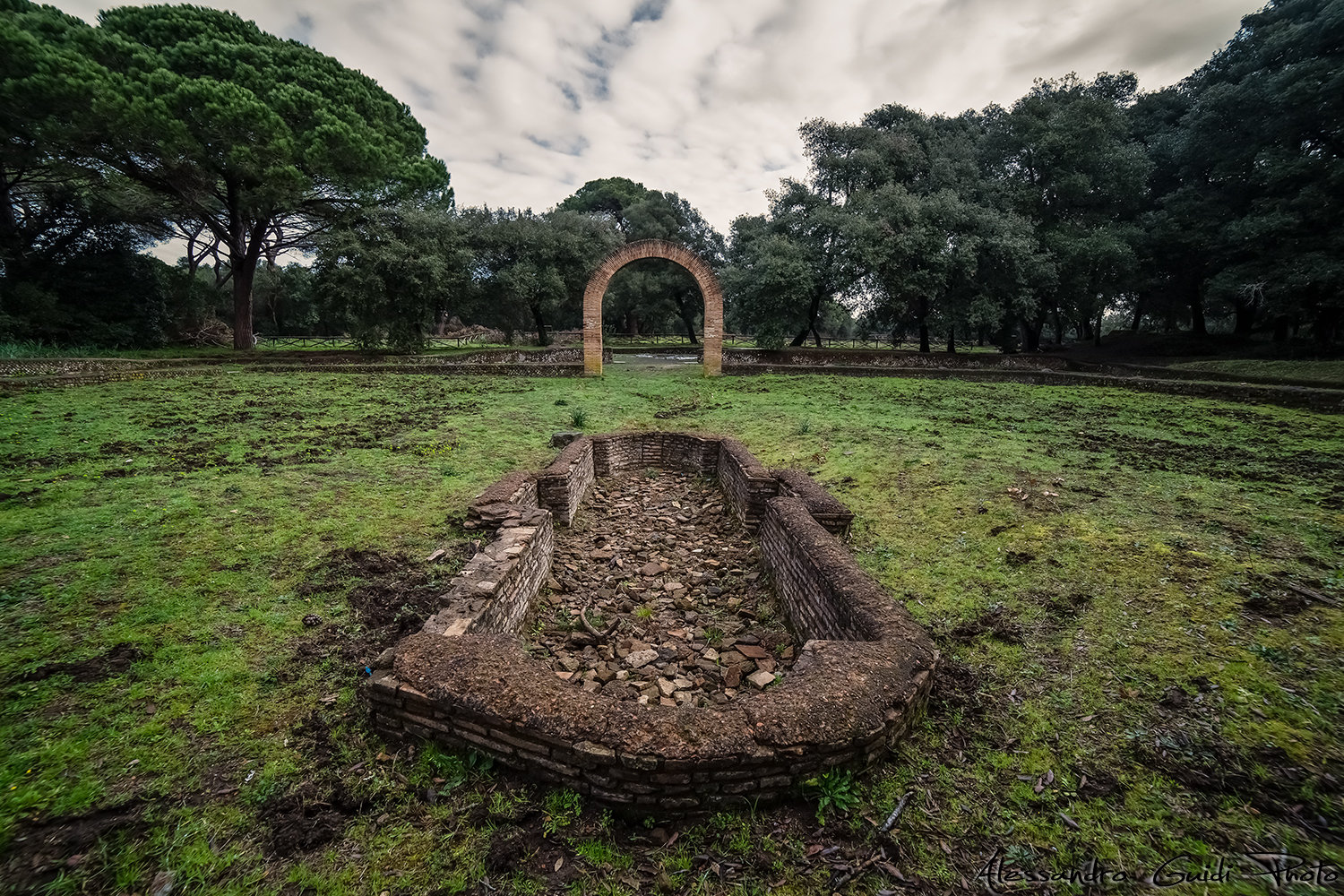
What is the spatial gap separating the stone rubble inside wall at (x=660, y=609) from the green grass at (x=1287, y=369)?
18.5 meters

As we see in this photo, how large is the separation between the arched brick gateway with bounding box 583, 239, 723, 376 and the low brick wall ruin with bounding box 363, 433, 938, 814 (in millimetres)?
15490

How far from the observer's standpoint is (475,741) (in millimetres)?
2449

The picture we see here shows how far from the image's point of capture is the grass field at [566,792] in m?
1.99

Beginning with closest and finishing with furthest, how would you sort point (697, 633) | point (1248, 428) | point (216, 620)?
point (216, 620) → point (697, 633) → point (1248, 428)

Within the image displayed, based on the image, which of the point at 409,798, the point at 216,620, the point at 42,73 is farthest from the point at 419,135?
the point at 409,798

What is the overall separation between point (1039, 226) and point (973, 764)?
2845 cm

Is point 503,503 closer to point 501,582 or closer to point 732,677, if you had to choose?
point 501,582

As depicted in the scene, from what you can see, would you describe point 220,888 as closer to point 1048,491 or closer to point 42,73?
point 1048,491

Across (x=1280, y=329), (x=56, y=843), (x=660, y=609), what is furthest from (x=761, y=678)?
(x=1280, y=329)

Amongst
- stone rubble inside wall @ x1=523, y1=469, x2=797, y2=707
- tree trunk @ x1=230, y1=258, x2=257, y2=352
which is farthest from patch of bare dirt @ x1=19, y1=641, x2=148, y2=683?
tree trunk @ x1=230, y1=258, x2=257, y2=352

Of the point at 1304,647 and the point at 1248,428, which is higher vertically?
the point at 1248,428

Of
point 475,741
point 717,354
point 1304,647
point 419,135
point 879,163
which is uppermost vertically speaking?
point 419,135

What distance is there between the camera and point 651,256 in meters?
17.4

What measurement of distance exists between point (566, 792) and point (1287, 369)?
2406 cm
